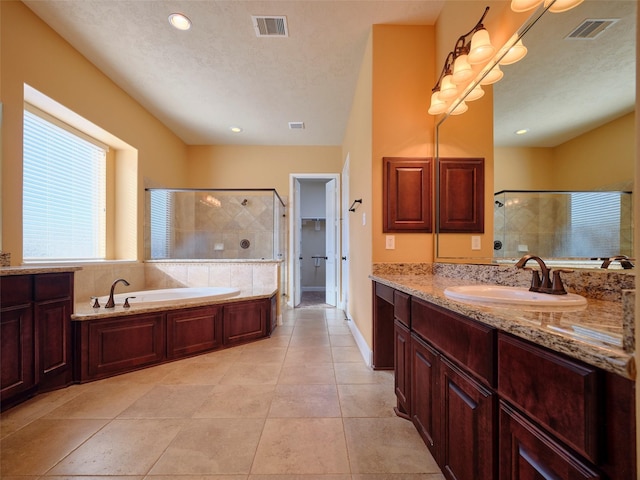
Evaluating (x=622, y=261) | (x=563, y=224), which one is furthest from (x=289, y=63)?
(x=622, y=261)

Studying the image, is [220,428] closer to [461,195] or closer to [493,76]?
[461,195]

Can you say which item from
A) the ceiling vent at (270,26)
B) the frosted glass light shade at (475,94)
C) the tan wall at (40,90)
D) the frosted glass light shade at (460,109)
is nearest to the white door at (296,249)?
the tan wall at (40,90)

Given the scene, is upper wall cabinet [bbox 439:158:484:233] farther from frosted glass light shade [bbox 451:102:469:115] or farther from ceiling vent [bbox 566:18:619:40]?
ceiling vent [bbox 566:18:619:40]

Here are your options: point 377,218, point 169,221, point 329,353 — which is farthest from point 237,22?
point 329,353

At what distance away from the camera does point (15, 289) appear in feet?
5.16

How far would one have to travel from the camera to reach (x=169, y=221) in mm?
3803

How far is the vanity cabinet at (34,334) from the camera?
1530 millimetres

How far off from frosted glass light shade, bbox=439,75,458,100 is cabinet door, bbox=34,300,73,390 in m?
3.04

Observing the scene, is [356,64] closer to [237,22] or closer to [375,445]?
[237,22]

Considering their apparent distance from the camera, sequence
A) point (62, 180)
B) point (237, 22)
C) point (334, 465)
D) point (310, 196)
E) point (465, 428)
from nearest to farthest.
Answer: point (465, 428)
point (334, 465)
point (237, 22)
point (62, 180)
point (310, 196)

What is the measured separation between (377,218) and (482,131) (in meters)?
0.90

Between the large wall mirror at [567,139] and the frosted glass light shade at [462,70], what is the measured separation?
23cm

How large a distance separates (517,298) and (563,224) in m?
0.41

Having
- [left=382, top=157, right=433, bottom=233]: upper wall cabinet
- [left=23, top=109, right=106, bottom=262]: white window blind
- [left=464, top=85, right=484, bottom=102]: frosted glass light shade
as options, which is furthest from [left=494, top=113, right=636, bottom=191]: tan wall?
[left=23, top=109, right=106, bottom=262]: white window blind
